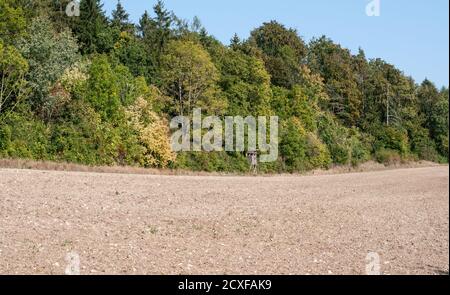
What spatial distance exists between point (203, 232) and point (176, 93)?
4962cm

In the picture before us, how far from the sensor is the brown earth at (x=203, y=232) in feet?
36.8

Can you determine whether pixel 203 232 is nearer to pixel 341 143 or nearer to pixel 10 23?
pixel 10 23

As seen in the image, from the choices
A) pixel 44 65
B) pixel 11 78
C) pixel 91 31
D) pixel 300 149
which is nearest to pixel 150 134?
pixel 44 65

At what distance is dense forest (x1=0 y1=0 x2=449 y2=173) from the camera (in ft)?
153

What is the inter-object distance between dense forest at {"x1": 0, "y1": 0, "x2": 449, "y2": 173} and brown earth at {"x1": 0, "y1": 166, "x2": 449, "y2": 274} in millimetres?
22716

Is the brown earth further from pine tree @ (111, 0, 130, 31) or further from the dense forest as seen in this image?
pine tree @ (111, 0, 130, 31)

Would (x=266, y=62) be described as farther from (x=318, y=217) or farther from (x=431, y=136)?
(x=318, y=217)

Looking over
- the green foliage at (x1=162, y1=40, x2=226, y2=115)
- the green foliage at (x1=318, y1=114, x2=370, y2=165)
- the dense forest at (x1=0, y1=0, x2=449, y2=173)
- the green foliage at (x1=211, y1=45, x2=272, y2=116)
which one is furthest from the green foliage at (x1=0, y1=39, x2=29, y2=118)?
the green foliage at (x1=318, y1=114, x2=370, y2=165)

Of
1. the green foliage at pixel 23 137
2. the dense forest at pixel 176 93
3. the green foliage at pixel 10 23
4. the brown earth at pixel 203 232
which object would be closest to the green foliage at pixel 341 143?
the dense forest at pixel 176 93

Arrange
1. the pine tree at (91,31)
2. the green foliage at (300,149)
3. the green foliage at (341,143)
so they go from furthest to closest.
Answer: the green foliage at (341,143) → the green foliage at (300,149) → the pine tree at (91,31)

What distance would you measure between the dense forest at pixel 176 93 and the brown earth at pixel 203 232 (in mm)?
22716

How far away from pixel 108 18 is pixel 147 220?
65.6m

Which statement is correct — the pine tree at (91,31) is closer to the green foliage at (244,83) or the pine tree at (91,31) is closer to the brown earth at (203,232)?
the green foliage at (244,83)

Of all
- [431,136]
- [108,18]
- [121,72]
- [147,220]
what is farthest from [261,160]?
[147,220]
